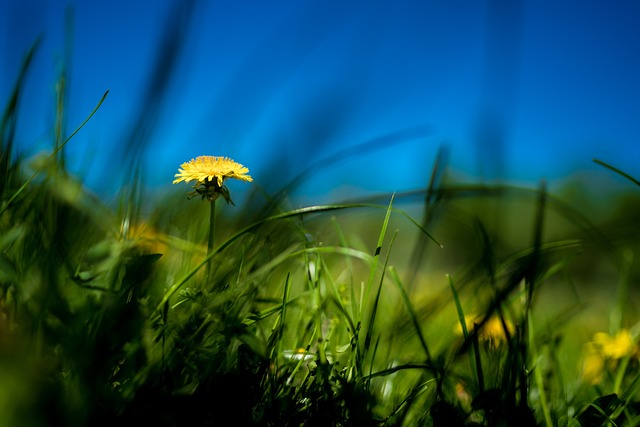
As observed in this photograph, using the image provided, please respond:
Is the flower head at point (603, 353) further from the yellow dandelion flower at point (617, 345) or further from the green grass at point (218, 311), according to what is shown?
the green grass at point (218, 311)

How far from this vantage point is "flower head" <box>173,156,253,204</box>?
3.41 ft

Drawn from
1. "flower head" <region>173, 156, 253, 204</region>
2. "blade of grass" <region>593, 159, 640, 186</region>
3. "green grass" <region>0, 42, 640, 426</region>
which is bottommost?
"green grass" <region>0, 42, 640, 426</region>

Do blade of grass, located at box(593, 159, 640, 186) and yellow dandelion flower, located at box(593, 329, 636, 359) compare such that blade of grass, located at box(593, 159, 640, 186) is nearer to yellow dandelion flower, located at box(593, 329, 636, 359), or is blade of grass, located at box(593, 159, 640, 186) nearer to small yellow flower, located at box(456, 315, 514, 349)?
small yellow flower, located at box(456, 315, 514, 349)

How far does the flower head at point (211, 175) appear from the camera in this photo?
1.04 m

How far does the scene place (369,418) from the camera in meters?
0.78

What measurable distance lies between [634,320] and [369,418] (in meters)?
1.37

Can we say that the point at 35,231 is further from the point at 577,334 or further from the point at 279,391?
the point at 577,334

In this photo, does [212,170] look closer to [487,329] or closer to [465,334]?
[465,334]

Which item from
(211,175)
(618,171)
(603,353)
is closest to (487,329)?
(603,353)

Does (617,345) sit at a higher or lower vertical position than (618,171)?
lower

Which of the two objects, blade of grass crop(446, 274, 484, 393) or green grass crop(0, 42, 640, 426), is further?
blade of grass crop(446, 274, 484, 393)

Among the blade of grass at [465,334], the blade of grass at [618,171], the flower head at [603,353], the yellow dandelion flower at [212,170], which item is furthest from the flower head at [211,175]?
the flower head at [603,353]

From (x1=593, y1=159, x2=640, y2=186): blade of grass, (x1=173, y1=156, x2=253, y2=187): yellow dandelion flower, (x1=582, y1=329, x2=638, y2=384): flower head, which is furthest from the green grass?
(x1=582, y1=329, x2=638, y2=384): flower head

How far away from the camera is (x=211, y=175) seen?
1.09m
